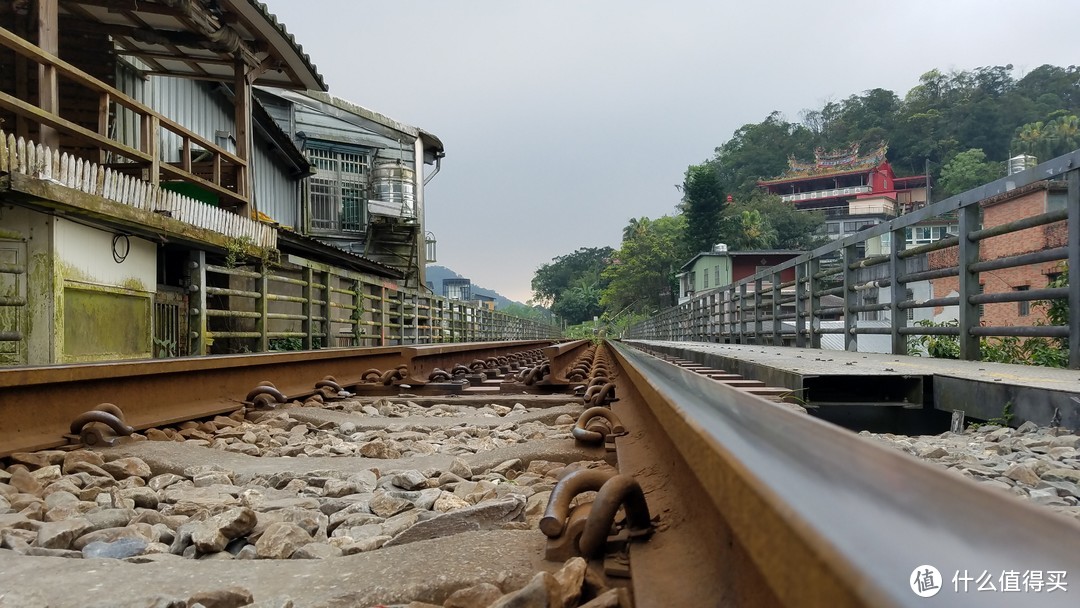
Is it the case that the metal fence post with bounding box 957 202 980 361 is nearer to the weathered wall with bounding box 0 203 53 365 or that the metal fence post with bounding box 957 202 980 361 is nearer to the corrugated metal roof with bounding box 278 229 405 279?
the weathered wall with bounding box 0 203 53 365

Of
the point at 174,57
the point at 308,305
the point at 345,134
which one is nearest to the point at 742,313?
the point at 308,305

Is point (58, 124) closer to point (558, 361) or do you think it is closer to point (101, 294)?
point (101, 294)

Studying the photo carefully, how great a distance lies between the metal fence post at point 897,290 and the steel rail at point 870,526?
707cm

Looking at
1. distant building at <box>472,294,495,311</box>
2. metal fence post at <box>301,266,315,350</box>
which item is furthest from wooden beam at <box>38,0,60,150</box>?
distant building at <box>472,294,495,311</box>

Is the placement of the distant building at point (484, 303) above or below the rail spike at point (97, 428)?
above

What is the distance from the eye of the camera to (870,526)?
0.50m

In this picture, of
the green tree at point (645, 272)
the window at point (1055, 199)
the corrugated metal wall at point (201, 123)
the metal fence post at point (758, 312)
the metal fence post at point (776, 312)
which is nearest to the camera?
the corrugated metal wall at point (201, 123)

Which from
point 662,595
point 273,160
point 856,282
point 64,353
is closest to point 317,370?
point 64,353

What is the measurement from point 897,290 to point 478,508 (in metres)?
6.57

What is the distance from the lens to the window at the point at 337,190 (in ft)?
75.8

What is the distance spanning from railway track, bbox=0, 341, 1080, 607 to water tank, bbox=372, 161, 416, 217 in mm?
20292

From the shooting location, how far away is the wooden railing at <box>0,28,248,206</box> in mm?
5551

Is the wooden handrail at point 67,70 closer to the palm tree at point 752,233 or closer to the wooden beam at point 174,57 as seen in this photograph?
the wooden beam at point 174,57

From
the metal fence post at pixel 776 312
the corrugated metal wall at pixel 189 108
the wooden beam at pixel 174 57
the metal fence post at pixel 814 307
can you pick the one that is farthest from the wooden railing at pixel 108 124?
the metal fence post at pixel 776 312
